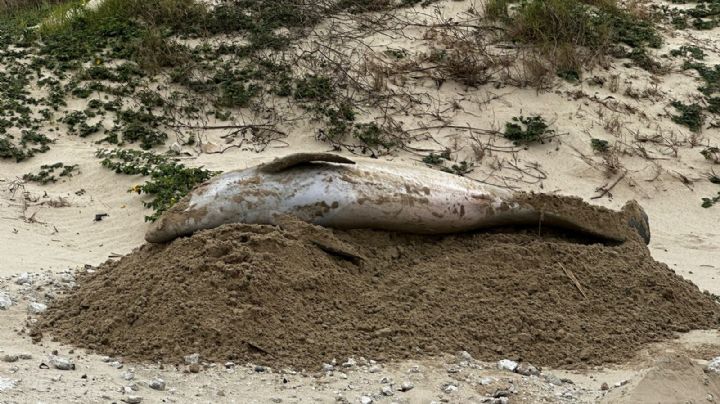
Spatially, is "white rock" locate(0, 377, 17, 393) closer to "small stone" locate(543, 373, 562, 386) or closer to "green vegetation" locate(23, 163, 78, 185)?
"small stone" locate(543, 373, 562, 386)

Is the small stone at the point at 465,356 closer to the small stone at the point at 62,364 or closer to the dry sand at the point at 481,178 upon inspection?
the dry sand at the point at 481,178

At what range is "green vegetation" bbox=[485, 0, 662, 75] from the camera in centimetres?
1167

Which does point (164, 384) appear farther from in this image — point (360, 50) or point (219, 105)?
point (360, 50)

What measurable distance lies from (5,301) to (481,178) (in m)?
5.42

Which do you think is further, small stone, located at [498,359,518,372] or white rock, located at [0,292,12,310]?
white rock, located at [0,292,12,310]

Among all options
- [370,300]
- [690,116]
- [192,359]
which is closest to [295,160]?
[370,300]

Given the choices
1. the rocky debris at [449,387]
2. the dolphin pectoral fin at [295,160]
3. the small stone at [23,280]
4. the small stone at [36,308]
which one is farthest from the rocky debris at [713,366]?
the small stone at [23,280]

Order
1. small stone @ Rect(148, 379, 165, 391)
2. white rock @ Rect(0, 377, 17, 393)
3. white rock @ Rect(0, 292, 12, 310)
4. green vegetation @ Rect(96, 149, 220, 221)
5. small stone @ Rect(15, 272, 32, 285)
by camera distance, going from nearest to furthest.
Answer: white rock @ Rect(0, 377, 17, 393) → small stone @ Rect(148, 379, 165, 391) → white rock @ Rect(0, 292, 12, 310) → small stone @ Rect(15, 272, 32, 285) → green vegetation @ Rect(96, 149, 220, 221)

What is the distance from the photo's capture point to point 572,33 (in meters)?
11.9

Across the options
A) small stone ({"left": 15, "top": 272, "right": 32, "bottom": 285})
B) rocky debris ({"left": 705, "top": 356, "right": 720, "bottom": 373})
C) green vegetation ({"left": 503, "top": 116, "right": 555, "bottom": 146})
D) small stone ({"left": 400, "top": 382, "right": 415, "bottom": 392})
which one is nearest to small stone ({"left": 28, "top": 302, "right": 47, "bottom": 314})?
small stone ({"left": 15, "top": 272, "right": 32, "bottom": 285})

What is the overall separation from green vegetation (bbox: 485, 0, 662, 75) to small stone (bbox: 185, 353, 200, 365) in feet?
25.2

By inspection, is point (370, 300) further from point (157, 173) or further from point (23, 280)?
point (157, 173)

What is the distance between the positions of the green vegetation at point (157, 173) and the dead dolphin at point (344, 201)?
8.26 ft

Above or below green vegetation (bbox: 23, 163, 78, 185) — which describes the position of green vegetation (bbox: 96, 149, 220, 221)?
above
